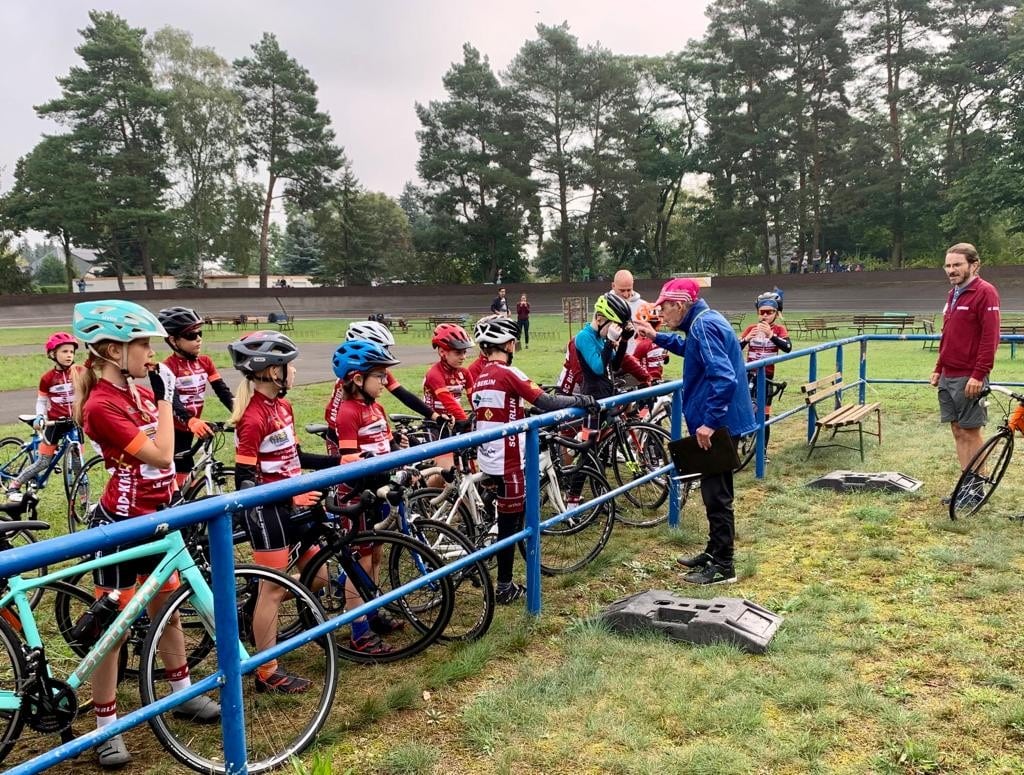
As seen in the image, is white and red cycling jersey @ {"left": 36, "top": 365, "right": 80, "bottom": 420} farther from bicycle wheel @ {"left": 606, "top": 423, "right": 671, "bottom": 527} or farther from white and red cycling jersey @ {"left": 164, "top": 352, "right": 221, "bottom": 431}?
bicycle wheel @ {"left": 606, "top": 423, "right": 671, "bottom": 527}

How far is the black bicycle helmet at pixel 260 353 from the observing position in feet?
12.1

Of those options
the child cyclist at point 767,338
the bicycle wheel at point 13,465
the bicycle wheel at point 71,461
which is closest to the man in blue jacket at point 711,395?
the child cyclist at point 767,338

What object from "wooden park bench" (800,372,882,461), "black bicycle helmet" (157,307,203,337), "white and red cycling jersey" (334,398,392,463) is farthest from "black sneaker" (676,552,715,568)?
"black bicycle helmet" (157,307,203,337)

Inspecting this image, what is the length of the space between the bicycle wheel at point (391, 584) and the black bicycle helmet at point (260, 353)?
0.98 meters

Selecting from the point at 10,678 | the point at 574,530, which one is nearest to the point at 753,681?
the point at 574,530

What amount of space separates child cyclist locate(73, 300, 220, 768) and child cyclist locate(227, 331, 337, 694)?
408 millimetres

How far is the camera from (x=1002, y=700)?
3277 mm

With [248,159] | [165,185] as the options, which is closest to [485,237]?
[248,159]

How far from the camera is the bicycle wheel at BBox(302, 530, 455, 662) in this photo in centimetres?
373

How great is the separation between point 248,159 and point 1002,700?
58578mm

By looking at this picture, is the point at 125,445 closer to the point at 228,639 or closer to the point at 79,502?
the point at 228,639

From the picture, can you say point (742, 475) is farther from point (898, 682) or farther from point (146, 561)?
point (146, 561)

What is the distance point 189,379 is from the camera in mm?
5840

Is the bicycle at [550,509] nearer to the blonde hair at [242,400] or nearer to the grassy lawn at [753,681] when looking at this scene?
the grassy lawn at [753,681]
